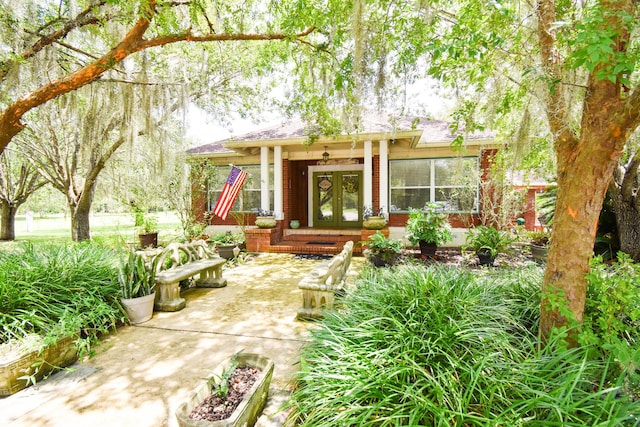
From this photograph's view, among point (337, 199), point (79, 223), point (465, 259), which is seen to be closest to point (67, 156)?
point (79, 223)

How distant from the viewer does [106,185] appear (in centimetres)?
1139

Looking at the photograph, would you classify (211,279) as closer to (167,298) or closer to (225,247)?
(167,298)

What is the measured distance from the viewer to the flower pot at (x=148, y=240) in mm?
9148

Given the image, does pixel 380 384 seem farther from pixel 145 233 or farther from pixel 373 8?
pixel 145 233

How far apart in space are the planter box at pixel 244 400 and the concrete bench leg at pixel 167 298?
233cm

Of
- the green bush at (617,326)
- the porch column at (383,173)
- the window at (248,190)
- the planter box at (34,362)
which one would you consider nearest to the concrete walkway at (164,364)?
the planter box at (34,362)

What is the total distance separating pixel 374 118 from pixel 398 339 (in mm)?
8860

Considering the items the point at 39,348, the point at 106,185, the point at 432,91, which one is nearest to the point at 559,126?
the point at 432,91

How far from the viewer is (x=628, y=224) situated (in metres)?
6.01

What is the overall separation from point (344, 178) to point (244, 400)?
9225 millimetres

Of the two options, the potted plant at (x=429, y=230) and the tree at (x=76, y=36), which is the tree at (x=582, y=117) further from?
the potted plant at (x=429, y=230)

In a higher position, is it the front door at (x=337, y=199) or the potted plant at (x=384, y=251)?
the front door at (x=337, y=199)

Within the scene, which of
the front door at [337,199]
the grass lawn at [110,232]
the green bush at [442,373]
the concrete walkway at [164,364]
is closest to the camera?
the green bush at [442,373]

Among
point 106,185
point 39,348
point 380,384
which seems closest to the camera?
point 380,384
